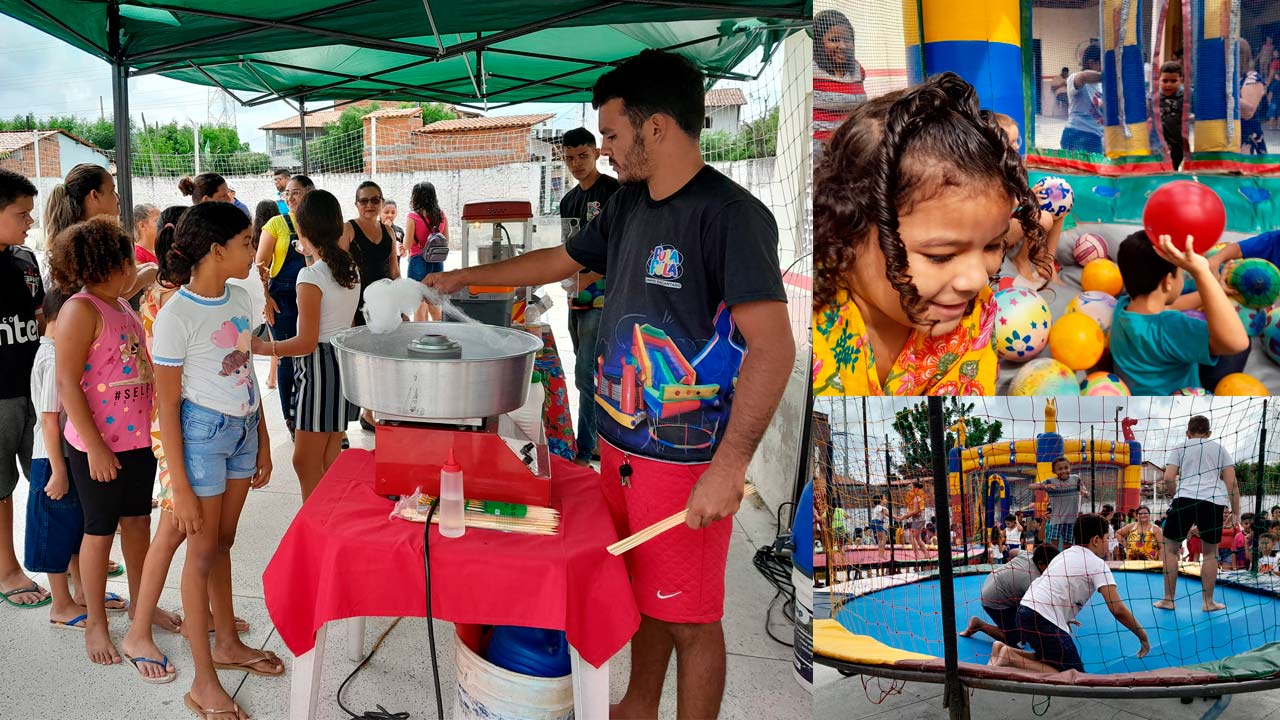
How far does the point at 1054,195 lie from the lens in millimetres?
1710

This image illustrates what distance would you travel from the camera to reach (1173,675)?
208 cm

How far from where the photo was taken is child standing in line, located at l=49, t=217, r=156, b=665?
7.73 feet

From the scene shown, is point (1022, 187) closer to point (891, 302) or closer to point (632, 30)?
point (891, 302)

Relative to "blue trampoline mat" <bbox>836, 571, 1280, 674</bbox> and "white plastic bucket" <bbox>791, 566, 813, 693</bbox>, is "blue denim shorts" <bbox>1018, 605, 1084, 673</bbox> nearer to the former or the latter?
"blue trampoline mat" <bbox>836, 571, 1280, 674</bbox>

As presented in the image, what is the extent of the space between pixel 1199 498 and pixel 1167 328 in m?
0.52

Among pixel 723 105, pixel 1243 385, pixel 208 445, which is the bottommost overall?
pixel 208 445

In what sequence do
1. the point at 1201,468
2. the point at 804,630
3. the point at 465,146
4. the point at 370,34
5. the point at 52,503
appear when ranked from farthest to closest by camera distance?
1. the point at 465,146
2. the point at 370,34
3. the point at 52,503
4. the point at 804,630
5. the point at 1201,468

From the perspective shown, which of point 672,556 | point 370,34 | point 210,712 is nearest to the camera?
point 672,556

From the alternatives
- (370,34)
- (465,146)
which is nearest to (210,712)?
(370,34)

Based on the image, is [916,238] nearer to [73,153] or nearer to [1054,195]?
[1054,195]

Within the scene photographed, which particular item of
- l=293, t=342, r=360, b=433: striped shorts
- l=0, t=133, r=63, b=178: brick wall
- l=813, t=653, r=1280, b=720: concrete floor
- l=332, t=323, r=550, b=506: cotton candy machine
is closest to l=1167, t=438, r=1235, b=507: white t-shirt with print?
l=813, t=653, r=1280, b=720: concrete floor

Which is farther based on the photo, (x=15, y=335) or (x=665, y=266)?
(x=15, y=335)

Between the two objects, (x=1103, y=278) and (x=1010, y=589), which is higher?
(x=1103, y=278)

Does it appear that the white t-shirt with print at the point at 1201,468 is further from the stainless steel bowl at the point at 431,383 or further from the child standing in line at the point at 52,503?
the child standing in line at the point at 52,503
